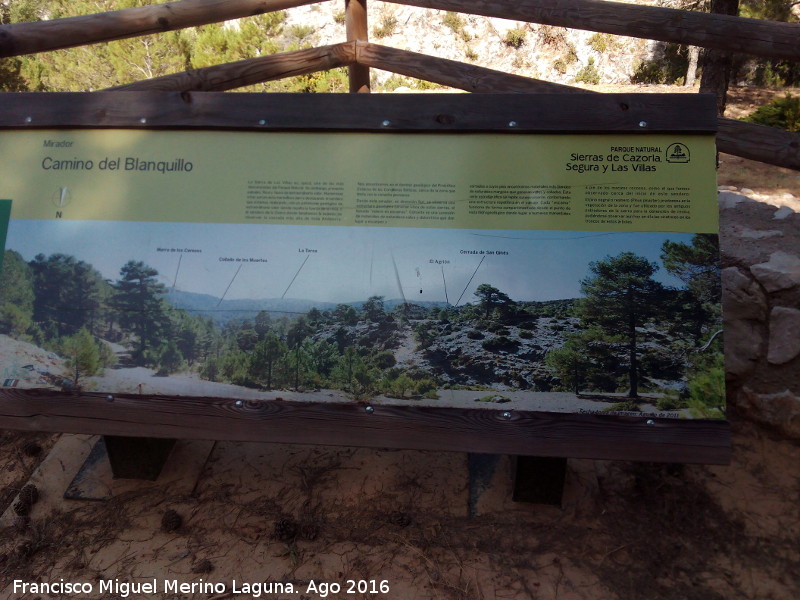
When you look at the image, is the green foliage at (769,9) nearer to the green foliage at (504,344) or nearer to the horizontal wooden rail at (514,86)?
the horizontal wooden rail at (514,86)

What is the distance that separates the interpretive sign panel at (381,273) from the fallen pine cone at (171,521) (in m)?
0.69

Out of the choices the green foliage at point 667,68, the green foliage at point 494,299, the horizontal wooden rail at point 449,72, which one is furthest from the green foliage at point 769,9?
the green foliage at point 494,299

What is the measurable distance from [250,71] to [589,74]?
20.6 meters

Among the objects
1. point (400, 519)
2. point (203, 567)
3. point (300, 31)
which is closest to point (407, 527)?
point (400, 519)

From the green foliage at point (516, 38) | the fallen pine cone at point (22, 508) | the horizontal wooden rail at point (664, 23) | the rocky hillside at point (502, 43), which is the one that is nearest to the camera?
the fallen pine cone at point (22, 508)

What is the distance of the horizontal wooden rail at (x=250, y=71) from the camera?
3914 mm

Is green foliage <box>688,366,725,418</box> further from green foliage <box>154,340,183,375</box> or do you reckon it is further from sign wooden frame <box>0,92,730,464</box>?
green foliage <box>154,340,183,375</box>

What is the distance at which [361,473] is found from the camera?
2.83 meters

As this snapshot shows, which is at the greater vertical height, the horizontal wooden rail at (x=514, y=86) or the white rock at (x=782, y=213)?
the horizontal wooden rail at (x=514, y=86)

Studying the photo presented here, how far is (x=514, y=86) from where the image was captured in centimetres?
384

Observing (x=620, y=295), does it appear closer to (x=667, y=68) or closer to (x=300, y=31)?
(x=667, y=68)

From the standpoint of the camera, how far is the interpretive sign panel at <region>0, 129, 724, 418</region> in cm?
207

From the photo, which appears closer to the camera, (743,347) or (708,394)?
(708,394)

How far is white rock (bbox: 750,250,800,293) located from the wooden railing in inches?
19.9
